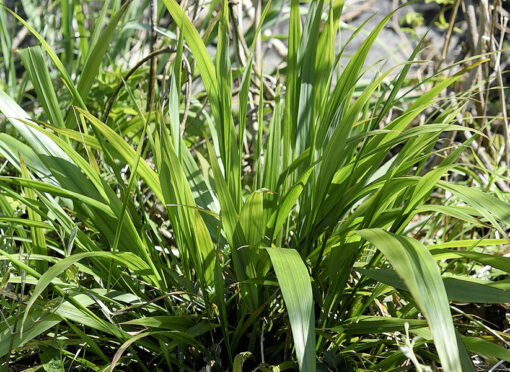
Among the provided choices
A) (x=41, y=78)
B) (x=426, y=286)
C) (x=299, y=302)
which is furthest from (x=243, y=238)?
(x=41, y=78)

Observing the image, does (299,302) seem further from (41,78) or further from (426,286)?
(41,78)

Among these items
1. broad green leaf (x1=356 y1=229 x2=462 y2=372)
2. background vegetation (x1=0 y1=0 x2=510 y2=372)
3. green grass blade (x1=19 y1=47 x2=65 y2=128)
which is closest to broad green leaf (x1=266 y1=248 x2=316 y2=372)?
background vegetation (x1=0 y1=0 x2=510 y2=372)

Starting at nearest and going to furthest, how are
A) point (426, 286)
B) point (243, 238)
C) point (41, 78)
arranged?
point (426, 286)
point (243, 238)
point (41, 78)

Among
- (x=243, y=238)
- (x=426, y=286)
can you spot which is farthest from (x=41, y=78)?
(x=426, y=286)

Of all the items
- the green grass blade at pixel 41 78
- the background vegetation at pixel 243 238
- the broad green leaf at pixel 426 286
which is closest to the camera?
the broad green leaf at pixel 426 286

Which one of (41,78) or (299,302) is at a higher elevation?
(41,78)

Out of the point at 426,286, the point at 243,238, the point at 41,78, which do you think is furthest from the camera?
the point at 41,78

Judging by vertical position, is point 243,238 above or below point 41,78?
below

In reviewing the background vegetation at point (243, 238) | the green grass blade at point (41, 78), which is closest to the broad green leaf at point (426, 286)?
the background vegetation at point (243, 238)

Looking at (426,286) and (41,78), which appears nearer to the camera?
(426,286)

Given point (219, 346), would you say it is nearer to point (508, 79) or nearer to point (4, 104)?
point (4, 104)

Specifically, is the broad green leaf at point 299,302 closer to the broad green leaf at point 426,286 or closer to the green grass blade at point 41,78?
the broad green leaf at point 426,286

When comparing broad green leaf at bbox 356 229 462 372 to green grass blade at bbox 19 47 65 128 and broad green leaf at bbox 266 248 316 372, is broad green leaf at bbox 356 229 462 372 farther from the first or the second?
green grass blade at bbox 19 47 65 128
